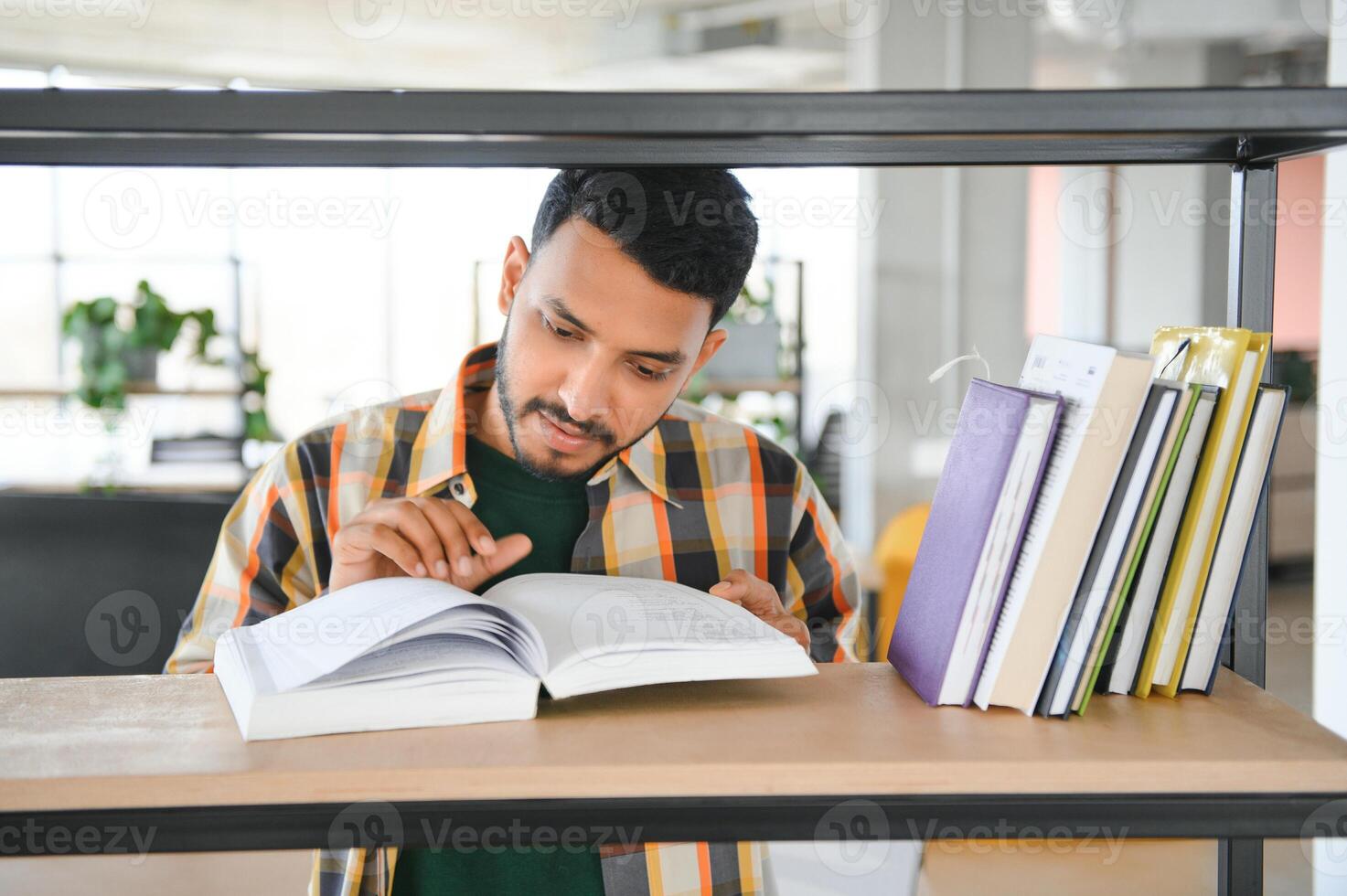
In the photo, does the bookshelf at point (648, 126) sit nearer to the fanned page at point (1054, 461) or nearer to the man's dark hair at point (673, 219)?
the fanned page at point (1054, 461)

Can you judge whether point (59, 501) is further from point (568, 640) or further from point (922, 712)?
point (922, 712)

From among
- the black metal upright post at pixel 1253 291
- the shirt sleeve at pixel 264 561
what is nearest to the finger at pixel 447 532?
the shirt sleeve at pixel 264 561

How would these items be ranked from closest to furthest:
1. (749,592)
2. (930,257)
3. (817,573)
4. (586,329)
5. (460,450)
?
(749,592) < (586,329) < (460,450) < (817,573) < (930,257)

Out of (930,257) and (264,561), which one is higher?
(930,257)

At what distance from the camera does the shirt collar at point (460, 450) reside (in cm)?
122

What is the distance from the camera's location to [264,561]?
125 cm

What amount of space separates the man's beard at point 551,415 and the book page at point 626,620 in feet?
0.93

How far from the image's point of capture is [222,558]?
126 centimetres

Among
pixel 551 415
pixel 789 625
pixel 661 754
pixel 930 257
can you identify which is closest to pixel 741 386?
pixel 930 257

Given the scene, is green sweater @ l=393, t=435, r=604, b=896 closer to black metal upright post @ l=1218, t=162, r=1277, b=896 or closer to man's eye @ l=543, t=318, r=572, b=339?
man's eye @ l=543, t=318, r=572, b=339

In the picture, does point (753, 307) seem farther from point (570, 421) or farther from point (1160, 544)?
point (1160, 544)

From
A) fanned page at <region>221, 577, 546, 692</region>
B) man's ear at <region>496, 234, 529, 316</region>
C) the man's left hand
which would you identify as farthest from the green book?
man's ear at <region>496, 234, 529, 316</region>

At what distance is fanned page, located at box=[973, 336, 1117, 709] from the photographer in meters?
0.71

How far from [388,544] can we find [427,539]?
0.03 m
